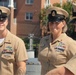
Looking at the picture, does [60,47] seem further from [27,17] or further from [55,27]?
[27,17]

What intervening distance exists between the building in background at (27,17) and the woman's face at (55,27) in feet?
129

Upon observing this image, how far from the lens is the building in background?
143ft

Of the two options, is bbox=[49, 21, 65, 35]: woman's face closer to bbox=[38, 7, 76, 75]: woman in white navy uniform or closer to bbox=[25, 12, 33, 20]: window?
bbox=[38, 7, 76, 75]: woman in white navy uniform

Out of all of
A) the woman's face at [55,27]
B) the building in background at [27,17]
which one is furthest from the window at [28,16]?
the woman's face at [55,27]

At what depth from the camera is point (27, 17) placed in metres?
44.7

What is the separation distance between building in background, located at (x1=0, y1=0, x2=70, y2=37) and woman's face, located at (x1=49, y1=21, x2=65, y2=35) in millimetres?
39446

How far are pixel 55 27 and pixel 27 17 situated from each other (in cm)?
4111

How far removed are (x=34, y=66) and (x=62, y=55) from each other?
77.8 inches

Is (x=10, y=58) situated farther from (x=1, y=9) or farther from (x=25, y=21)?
(x=25, y=21)

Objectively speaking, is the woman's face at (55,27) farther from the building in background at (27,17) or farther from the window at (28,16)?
the window at (28,16)

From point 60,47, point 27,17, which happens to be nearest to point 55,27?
point 60,47

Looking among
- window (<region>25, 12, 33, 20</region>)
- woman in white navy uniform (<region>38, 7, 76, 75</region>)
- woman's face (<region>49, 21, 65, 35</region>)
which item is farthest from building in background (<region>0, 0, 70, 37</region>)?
woman's face (<region>49, 21, 65, 35</region>)

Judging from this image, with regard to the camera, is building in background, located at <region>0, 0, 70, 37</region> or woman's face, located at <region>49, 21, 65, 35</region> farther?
building in background, located at <region>0, 0, 70, 37</region>

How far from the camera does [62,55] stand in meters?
3.60
